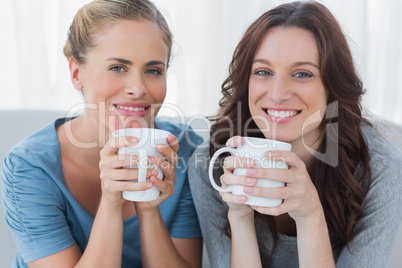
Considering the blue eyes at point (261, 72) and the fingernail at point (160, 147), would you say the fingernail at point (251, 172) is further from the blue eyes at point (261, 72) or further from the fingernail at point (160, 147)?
the blue eyes at point (261, 72)

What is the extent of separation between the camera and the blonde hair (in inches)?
54.7


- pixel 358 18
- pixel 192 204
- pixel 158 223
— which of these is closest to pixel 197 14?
pixel 358 18

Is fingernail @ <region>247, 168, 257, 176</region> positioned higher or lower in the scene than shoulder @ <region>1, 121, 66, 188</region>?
higher

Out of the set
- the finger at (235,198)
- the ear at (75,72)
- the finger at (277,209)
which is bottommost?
the finger at (277,209)

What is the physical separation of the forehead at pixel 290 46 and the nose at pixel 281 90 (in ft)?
0.20

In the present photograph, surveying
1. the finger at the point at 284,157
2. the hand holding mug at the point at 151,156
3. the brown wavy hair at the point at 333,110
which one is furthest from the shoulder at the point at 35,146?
the finger at the point at 284,157

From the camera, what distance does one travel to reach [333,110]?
4.62ft

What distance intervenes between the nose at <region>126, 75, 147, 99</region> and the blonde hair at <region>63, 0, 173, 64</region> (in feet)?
0.55

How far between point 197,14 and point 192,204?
60.2 inches

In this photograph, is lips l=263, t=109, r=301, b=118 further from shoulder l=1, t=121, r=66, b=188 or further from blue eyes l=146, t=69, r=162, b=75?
shoulder l=1, t=121, r=66, b=188

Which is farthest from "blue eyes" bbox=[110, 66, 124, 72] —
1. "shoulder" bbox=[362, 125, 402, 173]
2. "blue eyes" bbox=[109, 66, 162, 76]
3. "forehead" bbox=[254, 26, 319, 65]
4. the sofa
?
"shoulder" bbox=[362, 125, 402, 173]

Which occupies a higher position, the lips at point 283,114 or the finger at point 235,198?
the lips at point 283,114

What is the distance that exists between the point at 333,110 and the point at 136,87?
606 millimetres

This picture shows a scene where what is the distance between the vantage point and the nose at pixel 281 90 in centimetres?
129
